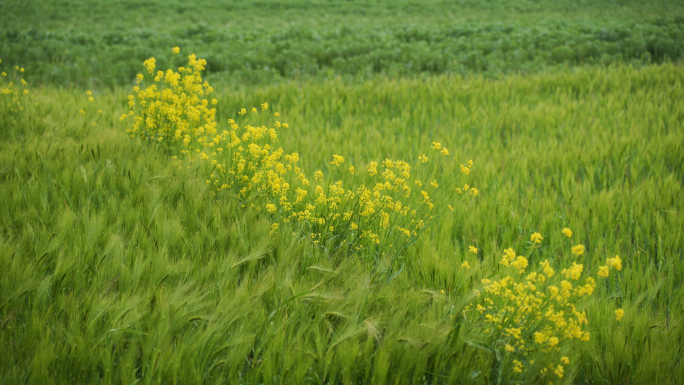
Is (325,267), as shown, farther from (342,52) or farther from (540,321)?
(342,52)

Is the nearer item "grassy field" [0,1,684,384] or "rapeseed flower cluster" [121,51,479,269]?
"grassy field" [0,1,684,384]

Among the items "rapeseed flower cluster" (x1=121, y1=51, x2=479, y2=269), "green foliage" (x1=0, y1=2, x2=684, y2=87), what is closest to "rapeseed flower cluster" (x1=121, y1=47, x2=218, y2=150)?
"rapeseed flower cluster" (x1=121, y1=51, x2=479, y2=269)

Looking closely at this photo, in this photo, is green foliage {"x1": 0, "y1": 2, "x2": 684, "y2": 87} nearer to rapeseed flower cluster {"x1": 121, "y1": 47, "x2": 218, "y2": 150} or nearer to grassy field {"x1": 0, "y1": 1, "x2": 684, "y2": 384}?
A: grassy field {"x1": 0, "y1": 1, "x2": 684, "y2": 384}

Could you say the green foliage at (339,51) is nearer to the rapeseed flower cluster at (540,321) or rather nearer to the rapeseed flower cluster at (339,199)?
the rapeseed flower cluster at (339,199)

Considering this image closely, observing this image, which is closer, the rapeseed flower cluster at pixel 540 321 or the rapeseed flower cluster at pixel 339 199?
the rapeseed flower cluster at pixel 540 321

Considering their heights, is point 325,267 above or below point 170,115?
below

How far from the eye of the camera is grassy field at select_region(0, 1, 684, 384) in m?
1.29

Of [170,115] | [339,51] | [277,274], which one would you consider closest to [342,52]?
[339,51]

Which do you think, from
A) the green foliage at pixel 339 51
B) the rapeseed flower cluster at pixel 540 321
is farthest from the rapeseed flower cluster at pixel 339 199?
the green foliage at pixel 339 51

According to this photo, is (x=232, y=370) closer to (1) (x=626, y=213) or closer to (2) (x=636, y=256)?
(2) (x=636, y=256)

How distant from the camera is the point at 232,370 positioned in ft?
4.03

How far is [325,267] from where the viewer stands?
181 cm

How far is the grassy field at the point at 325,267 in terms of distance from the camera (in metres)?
1.29

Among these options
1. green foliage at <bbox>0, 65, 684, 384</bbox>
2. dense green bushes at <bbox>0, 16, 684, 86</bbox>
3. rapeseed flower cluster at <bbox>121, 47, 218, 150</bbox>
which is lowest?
green foliage at <bbox>0, 65, 684, 384</bbox>
